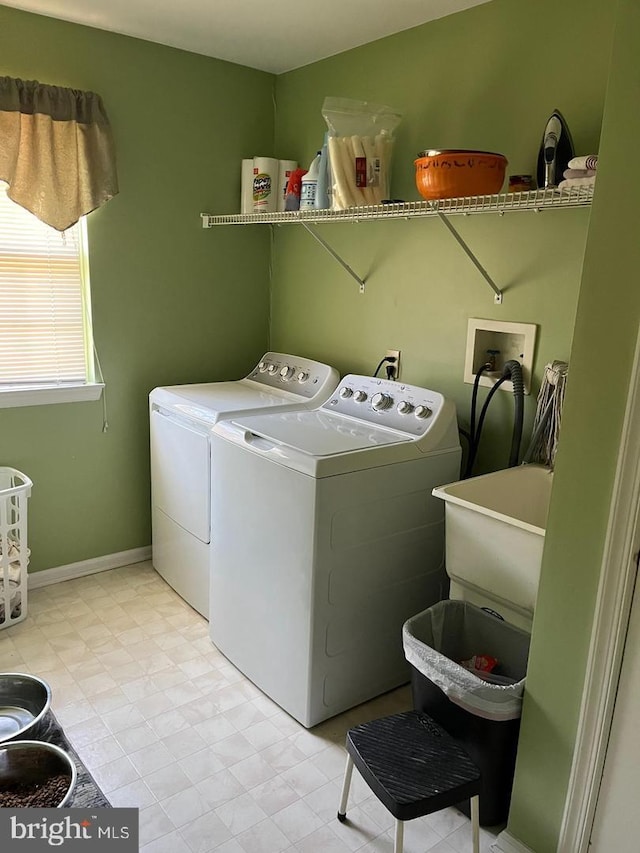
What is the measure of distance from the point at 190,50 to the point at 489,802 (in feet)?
9.94

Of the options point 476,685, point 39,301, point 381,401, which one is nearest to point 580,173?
point 381,401

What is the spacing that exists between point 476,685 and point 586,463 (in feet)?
2.00

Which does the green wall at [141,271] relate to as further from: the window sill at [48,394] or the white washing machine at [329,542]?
the white washing machine at [329,542]

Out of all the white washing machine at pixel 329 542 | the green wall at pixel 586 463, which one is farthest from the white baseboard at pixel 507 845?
the white washing machine at pixel 329 542

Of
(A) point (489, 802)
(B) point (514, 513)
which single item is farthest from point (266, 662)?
(B) point (514, 513)

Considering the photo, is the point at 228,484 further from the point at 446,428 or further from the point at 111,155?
the point at 111,155

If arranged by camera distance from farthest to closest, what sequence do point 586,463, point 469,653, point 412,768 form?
point 469,653, point 412,768, point 586,463

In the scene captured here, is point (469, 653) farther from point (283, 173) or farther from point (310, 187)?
point (283, 173)

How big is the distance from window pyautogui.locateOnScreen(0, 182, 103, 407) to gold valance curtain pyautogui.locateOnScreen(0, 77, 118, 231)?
104mm

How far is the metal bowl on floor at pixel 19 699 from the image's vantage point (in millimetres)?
1765

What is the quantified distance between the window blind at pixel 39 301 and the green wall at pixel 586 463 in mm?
2159

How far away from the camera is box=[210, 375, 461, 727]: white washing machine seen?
6.43 feet

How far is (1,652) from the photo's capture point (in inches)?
94.0

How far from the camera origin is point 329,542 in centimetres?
194
